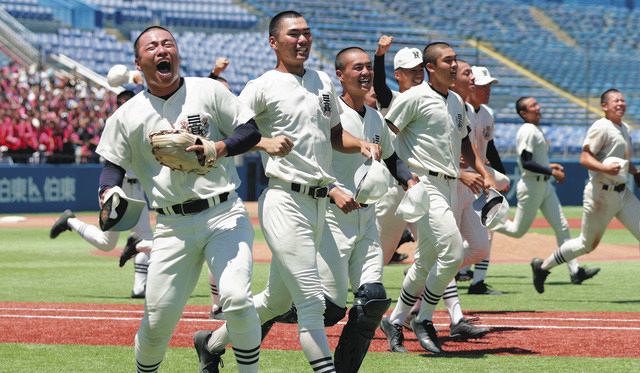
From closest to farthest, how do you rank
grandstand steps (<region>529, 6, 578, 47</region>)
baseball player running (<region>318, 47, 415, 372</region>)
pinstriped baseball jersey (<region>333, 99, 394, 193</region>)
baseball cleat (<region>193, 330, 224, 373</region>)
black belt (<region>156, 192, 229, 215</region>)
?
black belt (<region>156, 192, 229, 215</region>) < baseball player running (<region>318, 47, 415, 372</region>) < baseball cleat (<region>193, 330, 224, 373</region>) < pinstriped baseball jersey (<region>333, 99, 394, 193</region>) < grandstand steps (<region>529, 6, 578, 47</region>)

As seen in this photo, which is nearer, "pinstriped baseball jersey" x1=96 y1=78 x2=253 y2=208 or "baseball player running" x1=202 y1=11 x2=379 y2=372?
"pinstriped baseball jersey" x1=96 y1=78 x2=253 y2=208

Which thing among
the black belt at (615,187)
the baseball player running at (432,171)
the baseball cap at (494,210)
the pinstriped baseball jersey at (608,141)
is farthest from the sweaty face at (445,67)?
the black belt at (615,187)

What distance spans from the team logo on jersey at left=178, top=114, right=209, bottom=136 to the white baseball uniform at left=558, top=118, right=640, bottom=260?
707 centimetres

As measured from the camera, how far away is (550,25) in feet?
175

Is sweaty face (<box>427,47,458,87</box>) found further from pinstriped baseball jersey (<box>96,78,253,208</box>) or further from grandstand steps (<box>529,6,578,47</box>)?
grandstand steps (<box>529,6,578,47</box>)

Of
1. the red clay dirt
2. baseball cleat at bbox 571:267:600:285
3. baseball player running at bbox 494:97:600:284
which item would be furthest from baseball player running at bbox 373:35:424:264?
baseball cleat at bbox 571:267:600:285

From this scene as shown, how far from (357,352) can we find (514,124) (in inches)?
1361

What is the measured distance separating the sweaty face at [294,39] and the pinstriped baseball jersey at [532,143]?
301 inches

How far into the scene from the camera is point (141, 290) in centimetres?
1249

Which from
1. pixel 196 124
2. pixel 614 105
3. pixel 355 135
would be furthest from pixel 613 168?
pixel 196 124

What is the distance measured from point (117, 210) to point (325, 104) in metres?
1.56

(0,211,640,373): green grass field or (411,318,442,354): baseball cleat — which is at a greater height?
(411,318,442,354): baseball cleat

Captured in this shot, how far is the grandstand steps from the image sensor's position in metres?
51.8

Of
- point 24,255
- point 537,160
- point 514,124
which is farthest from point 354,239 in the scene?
point 514,124
